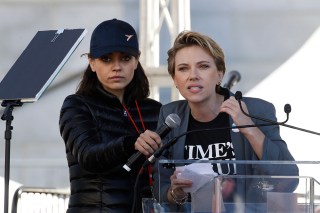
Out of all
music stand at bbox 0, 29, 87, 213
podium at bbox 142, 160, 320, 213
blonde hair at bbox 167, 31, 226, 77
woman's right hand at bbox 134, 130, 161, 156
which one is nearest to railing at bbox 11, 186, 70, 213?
music stand at bbox 0, 29, 87, 213

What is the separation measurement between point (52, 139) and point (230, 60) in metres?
1.70

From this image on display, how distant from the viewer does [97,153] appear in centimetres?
323

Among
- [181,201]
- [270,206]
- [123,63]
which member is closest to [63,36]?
[123,63]

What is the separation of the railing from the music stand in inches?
131

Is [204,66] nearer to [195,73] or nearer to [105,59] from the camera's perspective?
[195,73]

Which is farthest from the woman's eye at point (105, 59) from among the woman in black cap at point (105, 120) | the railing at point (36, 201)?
the railing at point (36, 201)

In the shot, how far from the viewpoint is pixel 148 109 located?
11.7 ft

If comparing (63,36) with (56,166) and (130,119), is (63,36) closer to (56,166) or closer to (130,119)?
(130,119)

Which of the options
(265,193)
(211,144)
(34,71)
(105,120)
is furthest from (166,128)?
(34,71)

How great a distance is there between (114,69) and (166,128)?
0.58 m

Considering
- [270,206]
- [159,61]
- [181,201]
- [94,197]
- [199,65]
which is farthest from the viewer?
[159,61]

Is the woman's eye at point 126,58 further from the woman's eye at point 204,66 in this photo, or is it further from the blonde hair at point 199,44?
the woman's eye at point 204,66

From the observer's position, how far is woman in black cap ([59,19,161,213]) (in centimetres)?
336

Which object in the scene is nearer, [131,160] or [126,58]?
[131,160]
